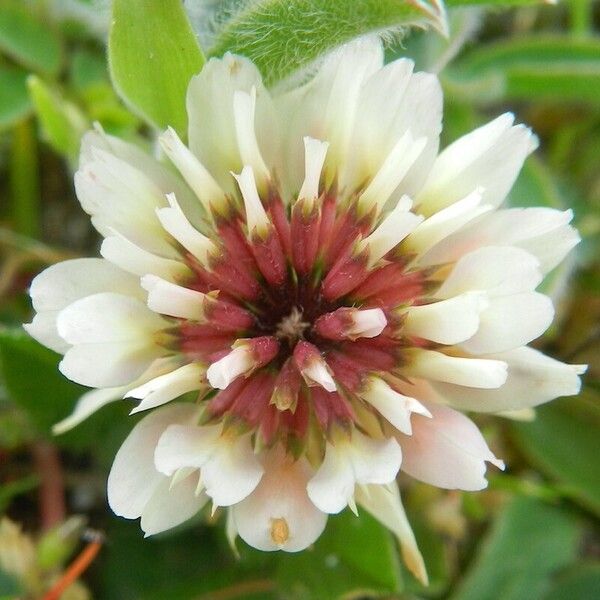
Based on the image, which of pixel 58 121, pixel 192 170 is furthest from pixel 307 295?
pixel 58 121

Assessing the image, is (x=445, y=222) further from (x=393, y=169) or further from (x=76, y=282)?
(x=76, y=282)

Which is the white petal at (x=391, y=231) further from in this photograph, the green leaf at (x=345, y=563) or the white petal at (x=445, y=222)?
the green leaf at (x=345, y=563)

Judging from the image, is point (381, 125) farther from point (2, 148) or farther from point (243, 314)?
point (2, 148)

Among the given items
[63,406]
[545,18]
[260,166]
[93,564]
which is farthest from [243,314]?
[545,18]

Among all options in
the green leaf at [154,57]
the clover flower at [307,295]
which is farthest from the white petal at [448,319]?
the green leaf at [154,57]

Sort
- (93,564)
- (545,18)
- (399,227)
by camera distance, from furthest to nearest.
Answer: (545,18)
(93,564)
(399,227)
